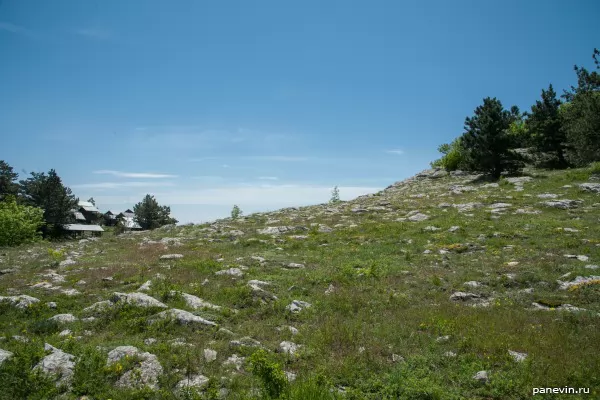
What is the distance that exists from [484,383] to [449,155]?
44634 mm

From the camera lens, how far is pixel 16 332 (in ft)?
27.5

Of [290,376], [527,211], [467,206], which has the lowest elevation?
[290,376]

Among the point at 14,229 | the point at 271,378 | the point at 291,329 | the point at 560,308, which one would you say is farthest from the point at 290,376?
the point at 14,229

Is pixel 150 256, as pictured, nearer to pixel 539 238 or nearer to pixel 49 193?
pixel 539 238

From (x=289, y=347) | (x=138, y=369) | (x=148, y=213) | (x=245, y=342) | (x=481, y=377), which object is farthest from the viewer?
(x=148, y=213)

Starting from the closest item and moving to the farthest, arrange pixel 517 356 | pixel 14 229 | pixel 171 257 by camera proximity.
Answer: pixel 517 356, pixel 171 257, pixel 14 229

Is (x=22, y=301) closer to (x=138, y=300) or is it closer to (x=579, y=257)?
(x=138, y=300)

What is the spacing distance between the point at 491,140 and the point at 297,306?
1243 inches

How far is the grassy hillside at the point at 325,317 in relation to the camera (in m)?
6.32

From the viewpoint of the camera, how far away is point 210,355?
734cm

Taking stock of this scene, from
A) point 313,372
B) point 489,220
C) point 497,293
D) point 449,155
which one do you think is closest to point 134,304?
point 313,372

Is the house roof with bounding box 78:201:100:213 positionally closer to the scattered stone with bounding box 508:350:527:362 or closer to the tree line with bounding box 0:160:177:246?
the tree line with bounding box 0:160:177:246

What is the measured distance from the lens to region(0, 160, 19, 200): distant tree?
203 feet

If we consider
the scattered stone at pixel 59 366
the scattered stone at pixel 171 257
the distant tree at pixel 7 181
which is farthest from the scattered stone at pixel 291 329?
the distant tree at pixel 7 181
